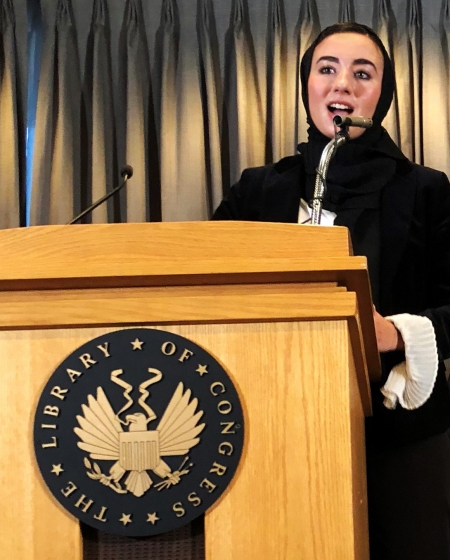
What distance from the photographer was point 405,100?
7.46 ft

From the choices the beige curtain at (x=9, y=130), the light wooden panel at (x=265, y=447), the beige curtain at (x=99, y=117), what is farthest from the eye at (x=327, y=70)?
the light wooden panel at (x=265, y=447)

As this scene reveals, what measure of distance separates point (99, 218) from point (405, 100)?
0.97 m

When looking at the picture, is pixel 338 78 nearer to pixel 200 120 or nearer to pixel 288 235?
pixel 200 120

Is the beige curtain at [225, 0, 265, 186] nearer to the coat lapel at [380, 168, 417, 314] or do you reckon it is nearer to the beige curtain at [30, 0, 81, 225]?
the beige curtain at [30, 0, 81, 225]

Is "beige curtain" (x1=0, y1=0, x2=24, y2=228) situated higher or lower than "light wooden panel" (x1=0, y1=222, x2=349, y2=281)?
higher

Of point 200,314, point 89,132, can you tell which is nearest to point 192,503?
point 200,314

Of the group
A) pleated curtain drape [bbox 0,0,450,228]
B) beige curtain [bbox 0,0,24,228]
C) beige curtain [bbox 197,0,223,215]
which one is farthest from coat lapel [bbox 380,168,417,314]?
beige curtain [bbox 0,0,24,228]

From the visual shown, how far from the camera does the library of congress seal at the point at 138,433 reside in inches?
29.3

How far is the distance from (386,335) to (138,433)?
1.61 feet

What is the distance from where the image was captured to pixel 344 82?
1707 mm

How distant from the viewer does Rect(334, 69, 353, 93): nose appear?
5.59 feet

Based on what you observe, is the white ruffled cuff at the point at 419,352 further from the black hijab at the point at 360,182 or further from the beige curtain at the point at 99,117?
the beige curtain at the point at 99,117

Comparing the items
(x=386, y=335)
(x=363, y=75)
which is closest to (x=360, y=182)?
(x=363, y=75)

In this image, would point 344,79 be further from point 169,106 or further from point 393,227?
point 169,106
